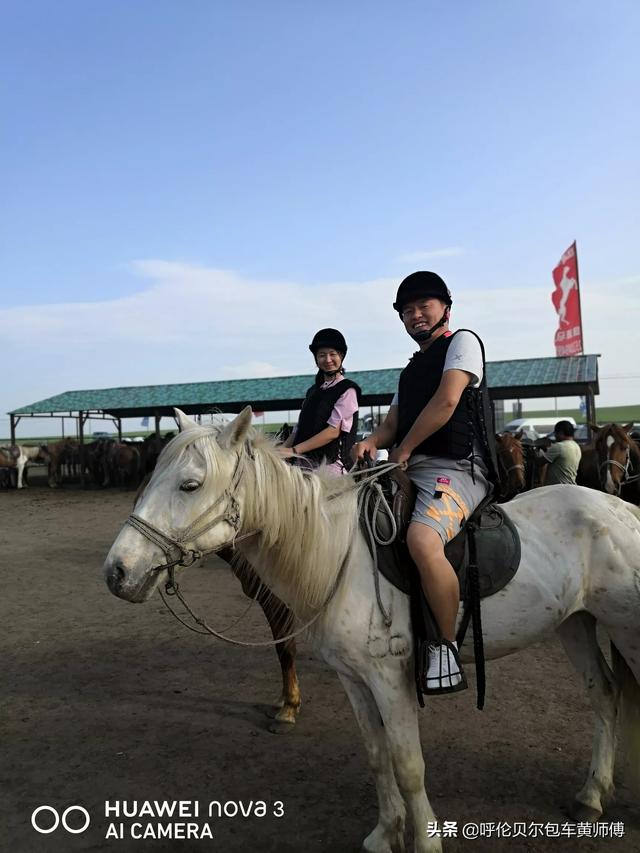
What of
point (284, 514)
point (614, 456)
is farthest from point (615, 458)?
point (284, 514)

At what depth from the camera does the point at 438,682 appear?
248cm

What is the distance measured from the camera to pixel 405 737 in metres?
2.51

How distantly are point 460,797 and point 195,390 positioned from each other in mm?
23065

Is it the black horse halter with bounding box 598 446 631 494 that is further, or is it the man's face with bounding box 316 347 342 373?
the black horse halter with bounding box 598 446 631 494

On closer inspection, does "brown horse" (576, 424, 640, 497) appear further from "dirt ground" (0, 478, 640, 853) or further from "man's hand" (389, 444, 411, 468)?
"man's hand" (389, 444, 411, 468)

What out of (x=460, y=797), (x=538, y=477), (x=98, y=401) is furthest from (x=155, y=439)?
(x=460, y=797)

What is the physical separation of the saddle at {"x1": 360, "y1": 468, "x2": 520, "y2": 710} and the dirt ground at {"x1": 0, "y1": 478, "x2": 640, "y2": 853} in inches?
35.3

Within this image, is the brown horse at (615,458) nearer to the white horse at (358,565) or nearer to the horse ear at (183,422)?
the white horse at (358,565)

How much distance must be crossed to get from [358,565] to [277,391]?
2016cm

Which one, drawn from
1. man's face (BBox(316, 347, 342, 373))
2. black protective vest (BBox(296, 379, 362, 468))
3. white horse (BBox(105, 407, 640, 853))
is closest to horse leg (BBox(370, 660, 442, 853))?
white horse (BBox(105, 407, 640, 853))

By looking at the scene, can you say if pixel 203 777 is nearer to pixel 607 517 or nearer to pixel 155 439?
pixel 607 517

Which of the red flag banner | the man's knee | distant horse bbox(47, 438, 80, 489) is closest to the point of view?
the man's knee

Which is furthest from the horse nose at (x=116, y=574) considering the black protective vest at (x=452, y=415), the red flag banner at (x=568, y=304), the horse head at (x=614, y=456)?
the red flag banner at (x=568, y=304)

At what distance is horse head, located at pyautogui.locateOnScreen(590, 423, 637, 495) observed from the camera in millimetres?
8469
